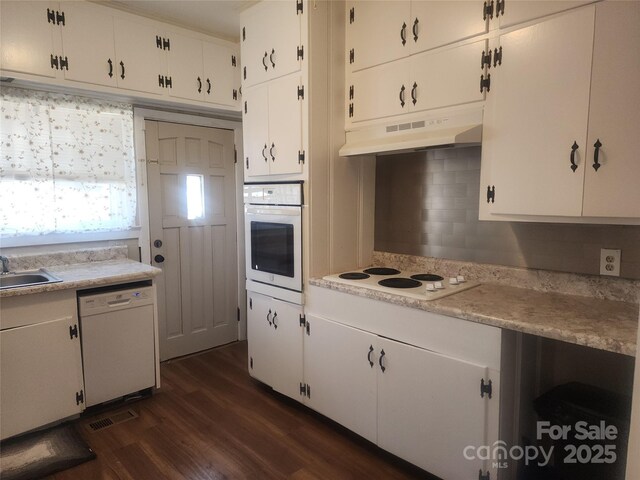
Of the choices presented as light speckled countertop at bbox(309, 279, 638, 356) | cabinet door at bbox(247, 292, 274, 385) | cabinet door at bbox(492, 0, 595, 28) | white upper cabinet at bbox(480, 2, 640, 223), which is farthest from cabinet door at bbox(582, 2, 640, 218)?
cabinet door at bbox(247, 292, 274, 385)

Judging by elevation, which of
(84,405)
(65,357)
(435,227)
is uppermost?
(435,227)

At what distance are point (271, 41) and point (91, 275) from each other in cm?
196

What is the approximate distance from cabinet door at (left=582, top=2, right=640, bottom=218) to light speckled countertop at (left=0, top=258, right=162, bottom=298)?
2651mm

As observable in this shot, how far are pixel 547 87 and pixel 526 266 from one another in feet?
3.01

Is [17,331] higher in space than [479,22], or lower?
lower

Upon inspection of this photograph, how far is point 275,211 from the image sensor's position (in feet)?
8.93

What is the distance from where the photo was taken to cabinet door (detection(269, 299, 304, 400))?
2650mm

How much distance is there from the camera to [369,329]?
2.20 m

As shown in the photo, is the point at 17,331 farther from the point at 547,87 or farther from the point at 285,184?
the point at 547,87

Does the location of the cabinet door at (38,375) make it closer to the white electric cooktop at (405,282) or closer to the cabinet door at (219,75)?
the white electric cooktop at (405,282)

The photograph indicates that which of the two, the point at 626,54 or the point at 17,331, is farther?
the point at 17,331

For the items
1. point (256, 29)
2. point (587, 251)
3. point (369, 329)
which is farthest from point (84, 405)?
point (587, 251)

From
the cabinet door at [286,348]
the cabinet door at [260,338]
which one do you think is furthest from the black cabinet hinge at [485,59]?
the cabinet door at [260,338]

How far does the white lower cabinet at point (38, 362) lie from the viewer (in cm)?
228
